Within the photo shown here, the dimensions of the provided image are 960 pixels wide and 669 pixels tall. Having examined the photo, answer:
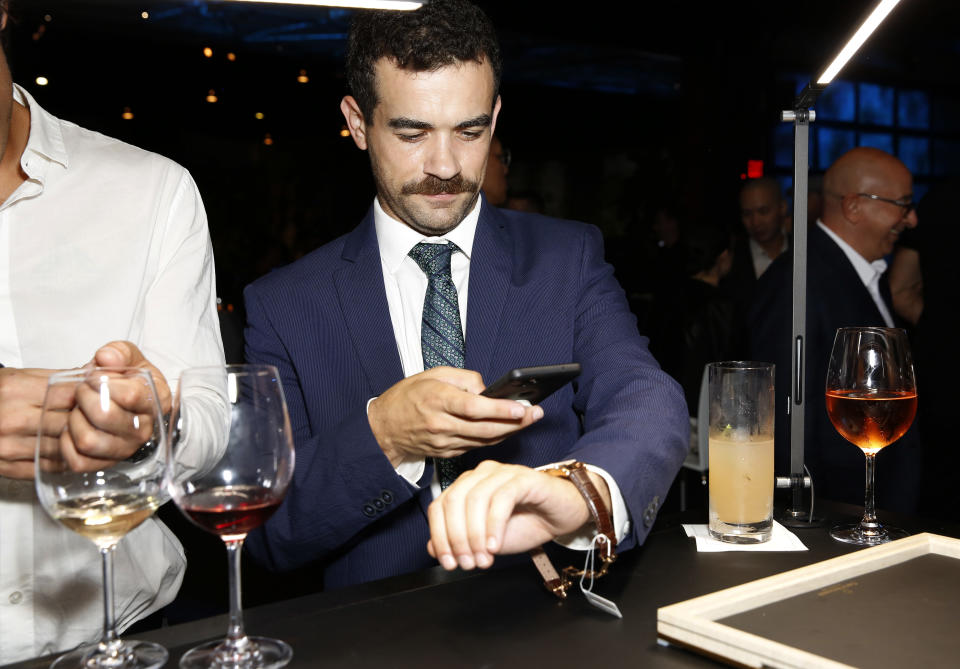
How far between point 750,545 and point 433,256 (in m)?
0.85

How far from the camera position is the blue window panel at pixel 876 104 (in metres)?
8.27

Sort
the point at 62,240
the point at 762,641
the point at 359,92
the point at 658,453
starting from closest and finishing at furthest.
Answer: the point at 762,641 < the point at 658,453 < the point at 62,240 < the point at 359,92

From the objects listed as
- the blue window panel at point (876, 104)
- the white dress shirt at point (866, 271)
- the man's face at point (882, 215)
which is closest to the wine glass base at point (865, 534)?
the white dress shirt at point (866, 271)

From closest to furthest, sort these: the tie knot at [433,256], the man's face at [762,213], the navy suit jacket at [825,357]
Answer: the tie knot at [433,256] → the navy suit jacket at [825,357] → the man's face at [762,213]

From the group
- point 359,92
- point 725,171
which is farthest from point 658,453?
point 725,171

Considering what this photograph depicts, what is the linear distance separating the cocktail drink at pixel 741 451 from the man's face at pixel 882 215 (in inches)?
97.1

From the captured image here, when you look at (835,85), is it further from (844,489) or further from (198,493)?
(198,493)

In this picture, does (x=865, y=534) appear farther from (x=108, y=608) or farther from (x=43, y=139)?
(x=43, y=139)

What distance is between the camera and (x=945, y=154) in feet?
28.0

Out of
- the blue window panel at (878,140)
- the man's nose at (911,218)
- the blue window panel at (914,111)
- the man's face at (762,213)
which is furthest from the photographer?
the blue window panel at (914,111)

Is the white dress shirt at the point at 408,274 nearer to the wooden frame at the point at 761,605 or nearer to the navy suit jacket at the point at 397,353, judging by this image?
the navy suit jacket at the point at 397,353

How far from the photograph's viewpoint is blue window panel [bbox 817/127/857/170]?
8.06m

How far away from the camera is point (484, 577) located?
1.09m

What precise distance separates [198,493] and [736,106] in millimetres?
7327
